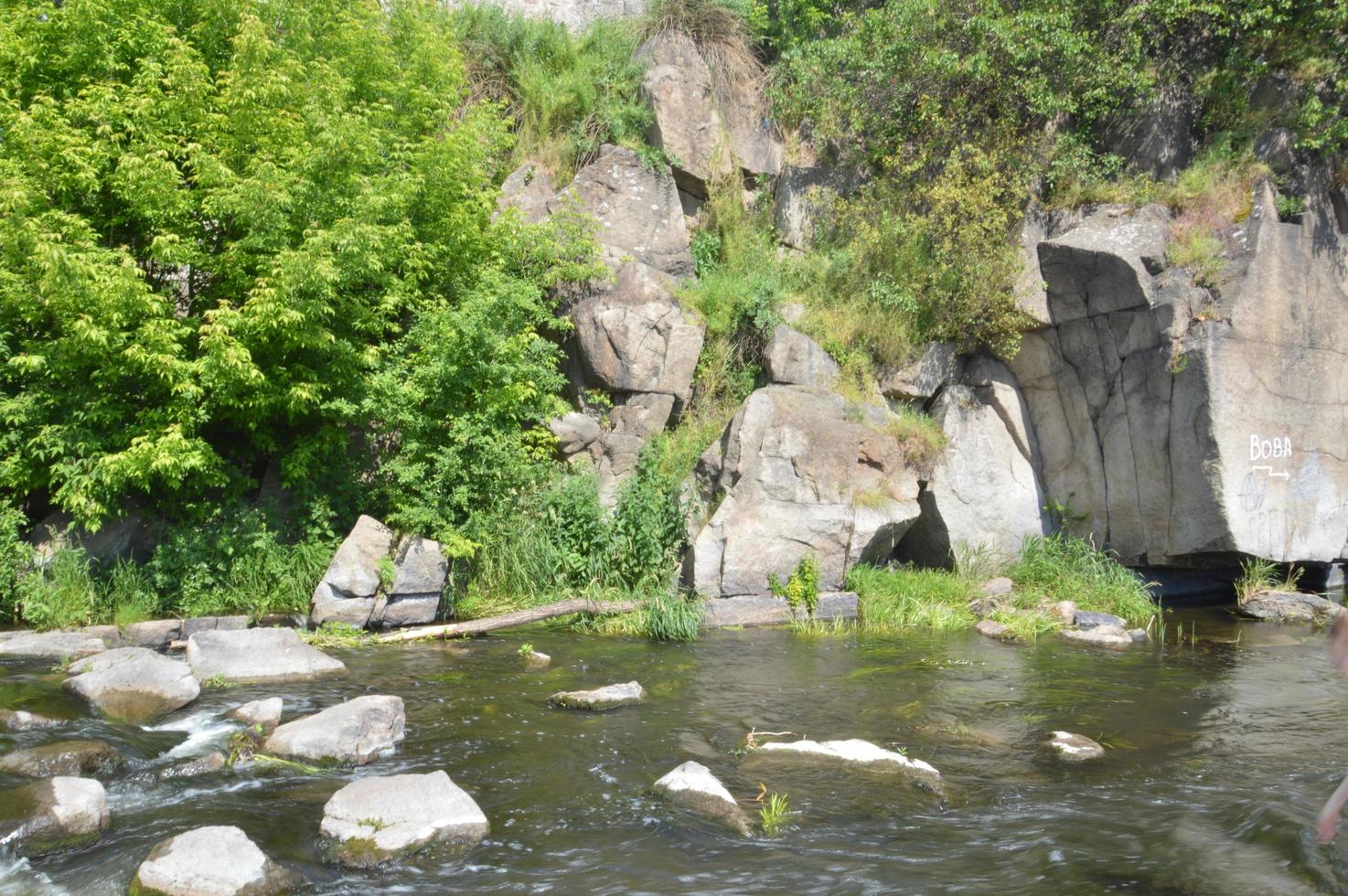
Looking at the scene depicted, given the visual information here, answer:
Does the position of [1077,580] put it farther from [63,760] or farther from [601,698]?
[63,760]

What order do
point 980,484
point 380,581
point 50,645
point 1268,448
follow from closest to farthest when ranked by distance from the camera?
point 50,645 < point 380,581 < point 1268,448 < point 980,484

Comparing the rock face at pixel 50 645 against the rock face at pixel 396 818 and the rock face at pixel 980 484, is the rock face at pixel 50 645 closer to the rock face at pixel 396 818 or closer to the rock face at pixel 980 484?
the rock face at pixel 396 818

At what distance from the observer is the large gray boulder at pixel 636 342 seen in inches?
551

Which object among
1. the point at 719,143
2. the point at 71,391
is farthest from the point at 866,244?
the point at 71,391

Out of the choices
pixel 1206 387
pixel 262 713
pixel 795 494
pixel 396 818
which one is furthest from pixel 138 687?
pixel 1206 387

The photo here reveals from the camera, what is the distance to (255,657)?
872 centimetres

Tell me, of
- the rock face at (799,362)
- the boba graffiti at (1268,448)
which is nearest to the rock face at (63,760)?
the rock face at (799,362)

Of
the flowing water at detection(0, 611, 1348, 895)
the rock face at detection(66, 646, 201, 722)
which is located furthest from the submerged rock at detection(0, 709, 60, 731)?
the rock face at detection(66, 646, 201, 722)

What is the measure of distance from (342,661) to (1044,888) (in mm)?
6848

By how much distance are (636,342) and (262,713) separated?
826 cm

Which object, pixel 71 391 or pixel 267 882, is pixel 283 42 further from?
pixel 267 882

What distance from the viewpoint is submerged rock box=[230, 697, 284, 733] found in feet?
23.0

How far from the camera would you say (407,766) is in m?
6.32

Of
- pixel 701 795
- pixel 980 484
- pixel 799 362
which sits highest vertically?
pixel 799 362
